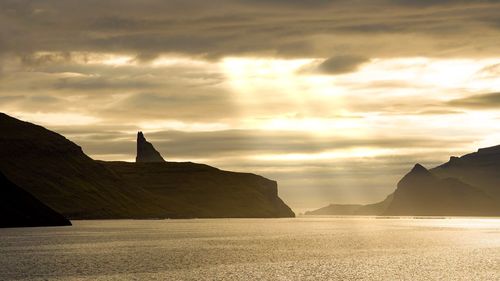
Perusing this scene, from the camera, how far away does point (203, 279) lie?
3984 inches

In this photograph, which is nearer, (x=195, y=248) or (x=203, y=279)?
(x=203, y=279)

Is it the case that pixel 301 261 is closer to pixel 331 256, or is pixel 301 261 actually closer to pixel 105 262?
pixel 331 256

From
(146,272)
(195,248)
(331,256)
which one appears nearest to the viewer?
(146,272)

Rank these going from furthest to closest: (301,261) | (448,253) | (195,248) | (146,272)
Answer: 1. (195,248)
2. (448,253)
3. (301,261)
4. (146,272)

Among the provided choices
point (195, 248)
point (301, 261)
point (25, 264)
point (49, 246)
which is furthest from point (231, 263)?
point (49, 246)

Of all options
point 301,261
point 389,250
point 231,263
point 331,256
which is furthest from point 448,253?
point 231,263

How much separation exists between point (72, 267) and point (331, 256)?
54088 mm

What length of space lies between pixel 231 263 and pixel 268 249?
43.9 metres

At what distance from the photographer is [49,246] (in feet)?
560

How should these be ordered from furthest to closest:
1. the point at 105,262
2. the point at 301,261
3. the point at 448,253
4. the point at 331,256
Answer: the point at 448,253, the point at 331,256, the point at 301,261, the point at 105,262

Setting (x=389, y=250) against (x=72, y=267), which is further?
(x=389, y=250)

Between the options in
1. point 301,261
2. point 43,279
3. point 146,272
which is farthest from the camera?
point 301,261

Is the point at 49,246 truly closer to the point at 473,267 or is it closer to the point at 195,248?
the point at 195,248

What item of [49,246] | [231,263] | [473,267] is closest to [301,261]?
[231,263]
